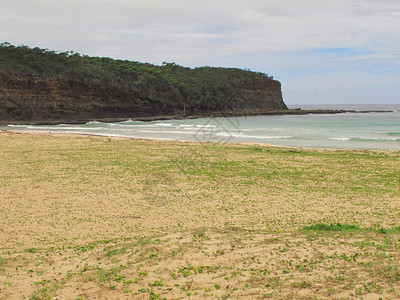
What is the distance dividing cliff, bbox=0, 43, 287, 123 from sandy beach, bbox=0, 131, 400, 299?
143ft

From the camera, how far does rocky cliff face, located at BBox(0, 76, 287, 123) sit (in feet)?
185

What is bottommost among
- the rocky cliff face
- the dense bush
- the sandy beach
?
the sandy beach

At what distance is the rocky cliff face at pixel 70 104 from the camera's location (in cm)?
5644

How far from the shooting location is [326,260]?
6.53 metres

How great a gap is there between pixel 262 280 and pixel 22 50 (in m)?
70.6

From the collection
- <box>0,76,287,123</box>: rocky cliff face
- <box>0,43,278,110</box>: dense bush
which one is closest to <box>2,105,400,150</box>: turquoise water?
<box>0,76,287,123</box>: rocky cliff face

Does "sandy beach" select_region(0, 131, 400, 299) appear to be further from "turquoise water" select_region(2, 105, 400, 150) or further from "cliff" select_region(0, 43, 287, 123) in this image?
"cliff" select_region(0, 43, 287, 123)

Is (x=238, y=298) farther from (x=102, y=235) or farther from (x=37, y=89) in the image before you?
(x=37, y=89)

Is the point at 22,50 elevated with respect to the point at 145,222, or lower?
elevated

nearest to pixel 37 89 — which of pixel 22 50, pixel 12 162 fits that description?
pixel 22 50

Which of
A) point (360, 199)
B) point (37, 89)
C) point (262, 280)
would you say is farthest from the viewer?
point (37, 89)

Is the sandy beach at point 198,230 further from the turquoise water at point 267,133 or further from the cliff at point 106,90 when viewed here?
the cliff at point 106,90

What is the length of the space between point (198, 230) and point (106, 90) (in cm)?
6428

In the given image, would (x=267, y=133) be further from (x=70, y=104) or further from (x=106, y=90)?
(x=106, y=90)
